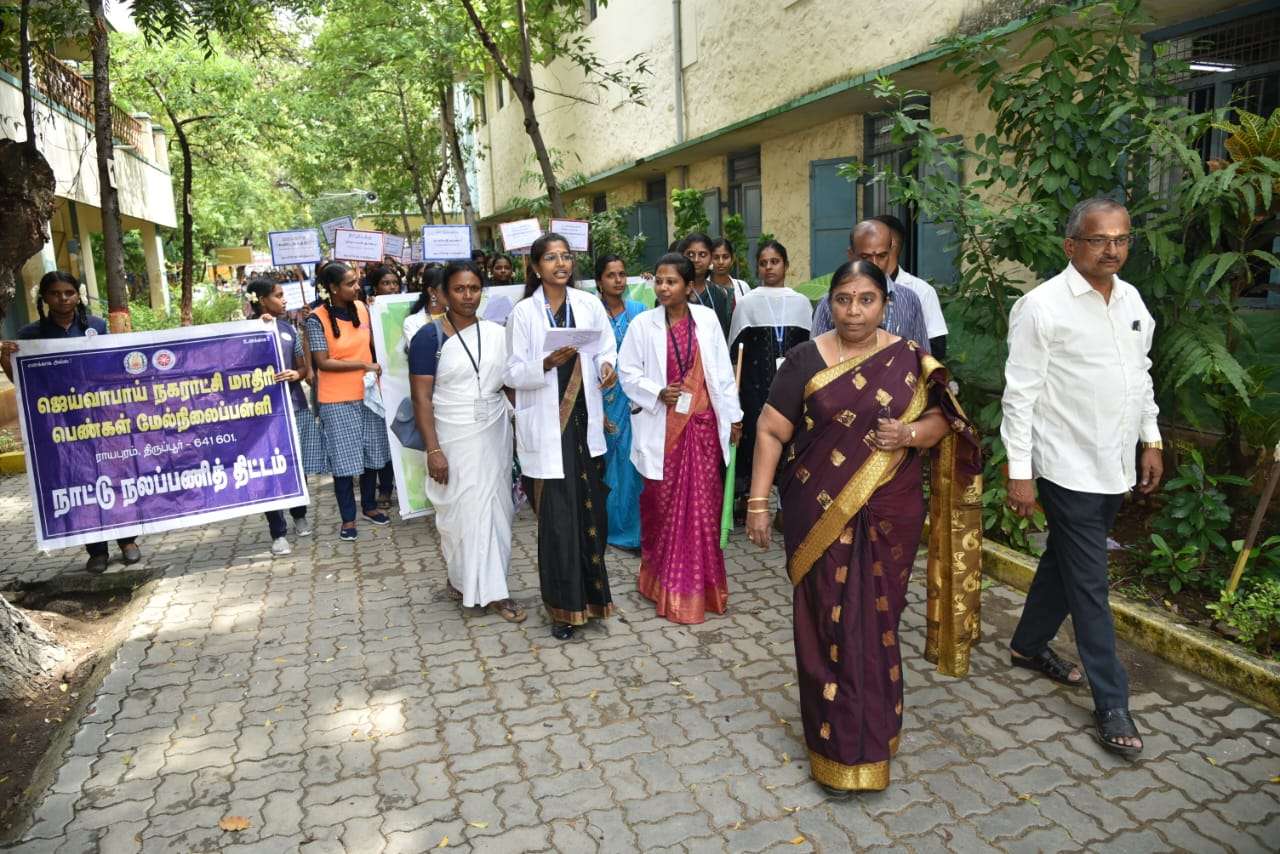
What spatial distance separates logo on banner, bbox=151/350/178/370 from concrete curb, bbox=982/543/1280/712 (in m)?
5.43

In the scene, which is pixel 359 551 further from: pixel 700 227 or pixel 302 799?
pixel 700 227

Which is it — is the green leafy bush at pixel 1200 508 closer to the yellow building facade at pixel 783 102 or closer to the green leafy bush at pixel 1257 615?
the green leafy bush at pixel 1257 615

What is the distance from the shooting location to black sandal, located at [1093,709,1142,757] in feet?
10.1

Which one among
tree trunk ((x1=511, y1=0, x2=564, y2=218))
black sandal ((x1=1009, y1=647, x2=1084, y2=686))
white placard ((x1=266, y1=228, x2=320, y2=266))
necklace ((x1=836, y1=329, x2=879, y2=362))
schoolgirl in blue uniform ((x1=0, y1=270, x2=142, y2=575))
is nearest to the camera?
necklace ((x1=836, y1=329, x2=879, y2=362))

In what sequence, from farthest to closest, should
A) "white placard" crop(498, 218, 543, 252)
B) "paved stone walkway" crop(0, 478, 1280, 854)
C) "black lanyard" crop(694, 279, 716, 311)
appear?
1. "white placard" crop(498, 218, 543, 252)
2. "black lanyard" crop(694, 279, 716, 311)
3. "paved stone walkway" crop(0, 478, 1280, 854)

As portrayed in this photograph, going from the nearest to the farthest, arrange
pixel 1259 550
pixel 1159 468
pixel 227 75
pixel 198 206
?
pixel 1159 468
pixel 1259 550
pixel 227 75
pixel 198 206

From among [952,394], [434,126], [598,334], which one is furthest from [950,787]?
[434,126]

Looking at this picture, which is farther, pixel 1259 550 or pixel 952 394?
pixel 1259 550

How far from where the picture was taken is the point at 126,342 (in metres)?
5.26

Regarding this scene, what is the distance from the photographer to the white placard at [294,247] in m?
6.43

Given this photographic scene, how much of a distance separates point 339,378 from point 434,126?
50.8 ft

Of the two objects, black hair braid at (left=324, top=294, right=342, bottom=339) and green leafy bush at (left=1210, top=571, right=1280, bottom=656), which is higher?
black hair braid at (left=324, top=294, right=342, bottom=339)

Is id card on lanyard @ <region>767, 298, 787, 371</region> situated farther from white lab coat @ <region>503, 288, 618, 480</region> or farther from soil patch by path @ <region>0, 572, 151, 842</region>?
soil patch by path @ <region>0, 572, 151, 842</region>

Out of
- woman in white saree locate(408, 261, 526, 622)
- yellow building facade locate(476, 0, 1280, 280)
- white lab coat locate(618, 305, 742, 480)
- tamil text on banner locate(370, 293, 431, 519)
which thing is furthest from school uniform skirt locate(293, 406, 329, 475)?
yellow building facade locate(476, 0, 1280, 280)
